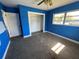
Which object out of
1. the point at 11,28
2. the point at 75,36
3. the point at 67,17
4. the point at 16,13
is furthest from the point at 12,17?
the point at 75,36

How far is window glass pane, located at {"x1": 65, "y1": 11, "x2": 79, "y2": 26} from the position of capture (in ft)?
8.97

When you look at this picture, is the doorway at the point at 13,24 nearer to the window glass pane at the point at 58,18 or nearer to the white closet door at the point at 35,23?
the white closet door at the point at 35,23

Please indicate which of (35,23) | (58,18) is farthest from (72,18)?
(35,23)

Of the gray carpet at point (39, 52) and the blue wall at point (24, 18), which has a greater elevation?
the blue wall at point (24, 18)

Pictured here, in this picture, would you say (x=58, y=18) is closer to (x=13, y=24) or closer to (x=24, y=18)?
(x=24, y=18)

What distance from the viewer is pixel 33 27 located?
17.1 feet

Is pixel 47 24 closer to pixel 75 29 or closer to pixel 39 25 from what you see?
pixel 39 25

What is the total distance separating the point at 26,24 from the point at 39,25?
2.39m

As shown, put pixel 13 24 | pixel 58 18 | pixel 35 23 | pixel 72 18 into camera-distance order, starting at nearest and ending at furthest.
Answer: pixel 72 18
pixel 13 24
pixel 58 18
pixel 35 23

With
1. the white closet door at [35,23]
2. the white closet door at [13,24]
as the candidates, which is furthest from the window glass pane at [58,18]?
the white closet door at [13,24]

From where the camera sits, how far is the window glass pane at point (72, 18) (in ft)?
8.97

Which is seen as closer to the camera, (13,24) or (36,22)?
(13,24)

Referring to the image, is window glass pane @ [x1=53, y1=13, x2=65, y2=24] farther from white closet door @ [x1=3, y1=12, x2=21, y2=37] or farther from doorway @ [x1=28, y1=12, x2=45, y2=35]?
white closet door @ [x1=3, y1=12, x2=21, y2=37]

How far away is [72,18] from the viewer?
2977 millimetres
